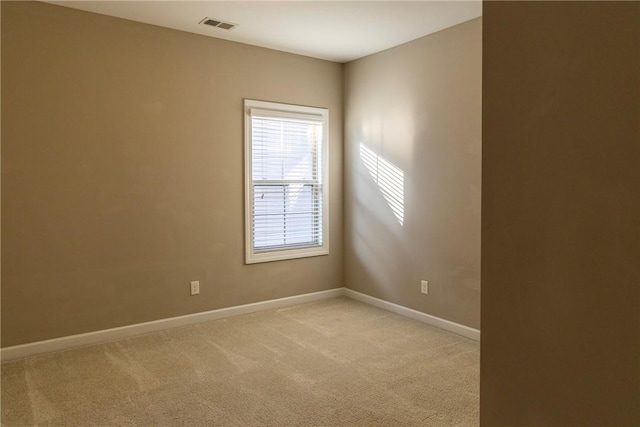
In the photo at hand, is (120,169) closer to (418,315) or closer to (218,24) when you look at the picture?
(218,24)

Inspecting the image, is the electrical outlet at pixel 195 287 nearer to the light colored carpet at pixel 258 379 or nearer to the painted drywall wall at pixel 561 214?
the light colored carpet at pixel 258 379

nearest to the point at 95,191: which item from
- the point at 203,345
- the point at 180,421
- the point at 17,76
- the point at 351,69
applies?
the point at 17,76

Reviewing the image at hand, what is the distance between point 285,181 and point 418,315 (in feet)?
6.29

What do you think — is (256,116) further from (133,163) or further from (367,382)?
(367,382)

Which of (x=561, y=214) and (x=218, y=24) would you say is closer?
(x=561, y=214)

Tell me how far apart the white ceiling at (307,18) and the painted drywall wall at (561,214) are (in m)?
2.88

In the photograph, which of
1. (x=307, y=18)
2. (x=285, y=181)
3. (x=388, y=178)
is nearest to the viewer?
(x=307, y=18)

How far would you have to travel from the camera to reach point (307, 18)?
3.71 m

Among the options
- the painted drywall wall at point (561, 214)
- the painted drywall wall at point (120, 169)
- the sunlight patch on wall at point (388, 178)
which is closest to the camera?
the painted drywall wall at point (561, 214)

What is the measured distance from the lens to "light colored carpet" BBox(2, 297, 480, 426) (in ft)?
8.34

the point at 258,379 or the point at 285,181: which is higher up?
the point at 285,181

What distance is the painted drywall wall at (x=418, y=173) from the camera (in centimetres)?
380

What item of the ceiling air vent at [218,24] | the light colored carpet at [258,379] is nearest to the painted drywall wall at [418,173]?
the light colored carpet at [258,379]

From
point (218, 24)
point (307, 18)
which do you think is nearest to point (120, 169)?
point (218, 24)
